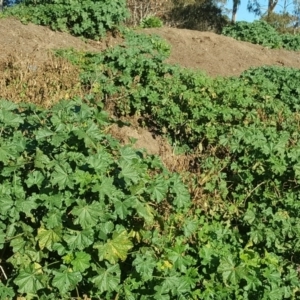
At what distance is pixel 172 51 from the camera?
10.5m

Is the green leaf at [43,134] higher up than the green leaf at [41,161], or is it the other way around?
the green leaf at [43,134]

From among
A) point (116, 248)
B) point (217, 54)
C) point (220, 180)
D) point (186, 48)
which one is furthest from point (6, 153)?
point (217, 54)

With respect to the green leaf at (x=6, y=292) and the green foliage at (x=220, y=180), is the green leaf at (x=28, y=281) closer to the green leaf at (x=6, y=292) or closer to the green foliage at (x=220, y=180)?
the green leaf at (x=6, y=292)

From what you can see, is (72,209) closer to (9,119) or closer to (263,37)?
(9,119)

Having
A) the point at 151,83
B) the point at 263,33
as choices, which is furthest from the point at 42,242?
the point at 263,33

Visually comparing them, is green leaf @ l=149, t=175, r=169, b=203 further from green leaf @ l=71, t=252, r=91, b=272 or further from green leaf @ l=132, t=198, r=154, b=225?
green leaf @ l=71, t=252, r=91, b=272

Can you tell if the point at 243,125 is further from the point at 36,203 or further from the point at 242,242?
the point at 36,203

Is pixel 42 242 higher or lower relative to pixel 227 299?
higher

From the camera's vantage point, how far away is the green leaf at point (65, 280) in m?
3.39

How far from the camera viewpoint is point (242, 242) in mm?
4363

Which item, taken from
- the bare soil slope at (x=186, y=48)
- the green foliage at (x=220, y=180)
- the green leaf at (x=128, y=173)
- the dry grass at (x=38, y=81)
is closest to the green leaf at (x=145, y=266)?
the green foliage at (x=220, y=180)

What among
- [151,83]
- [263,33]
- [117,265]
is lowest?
[117,265]

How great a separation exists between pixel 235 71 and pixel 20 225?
723cm

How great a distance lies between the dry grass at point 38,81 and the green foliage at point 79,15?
240cm
